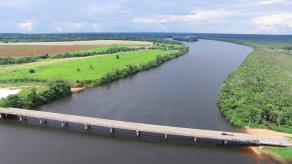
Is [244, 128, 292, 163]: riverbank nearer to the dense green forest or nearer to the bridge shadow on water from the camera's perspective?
the bridge shadow on water

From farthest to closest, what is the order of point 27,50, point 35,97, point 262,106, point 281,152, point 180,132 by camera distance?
1. point 27,50
2. point 35,97
3. point 262,106
4. point 180,132
5. point 281,152

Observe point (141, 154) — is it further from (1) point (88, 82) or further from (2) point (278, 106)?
(1) point (88, 82)

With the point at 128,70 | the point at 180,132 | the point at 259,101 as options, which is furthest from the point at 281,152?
the point at 128,70

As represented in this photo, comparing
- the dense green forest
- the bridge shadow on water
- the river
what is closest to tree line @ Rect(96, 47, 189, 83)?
the river

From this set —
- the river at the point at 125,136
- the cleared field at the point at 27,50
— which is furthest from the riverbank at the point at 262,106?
the cleared field at the point at 27,50

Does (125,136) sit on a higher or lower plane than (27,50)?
lower

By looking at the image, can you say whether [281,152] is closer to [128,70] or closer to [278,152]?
[278,152]

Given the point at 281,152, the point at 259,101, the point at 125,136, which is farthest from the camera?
the point at 259,101

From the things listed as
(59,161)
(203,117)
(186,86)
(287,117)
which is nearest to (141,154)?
(59,161)

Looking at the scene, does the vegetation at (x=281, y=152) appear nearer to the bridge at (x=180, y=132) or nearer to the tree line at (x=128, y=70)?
the bridge at (x=180, y=132)
